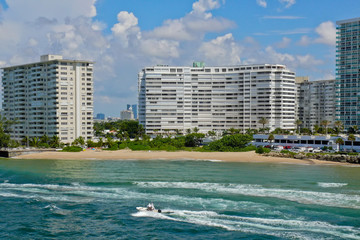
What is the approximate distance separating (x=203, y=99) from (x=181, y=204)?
128739mm

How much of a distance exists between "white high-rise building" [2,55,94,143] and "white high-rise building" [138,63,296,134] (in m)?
38.1

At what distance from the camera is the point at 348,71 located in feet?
506

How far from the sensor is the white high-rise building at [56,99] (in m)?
139

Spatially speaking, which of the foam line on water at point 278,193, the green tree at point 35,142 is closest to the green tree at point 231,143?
the green tree at point 35,142

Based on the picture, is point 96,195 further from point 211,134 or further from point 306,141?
point 211,134

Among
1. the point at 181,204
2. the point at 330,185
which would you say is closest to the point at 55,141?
the point at 181,204

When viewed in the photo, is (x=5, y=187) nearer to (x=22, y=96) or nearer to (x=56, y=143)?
(x=56, y=143)

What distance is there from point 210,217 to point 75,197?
20.1m

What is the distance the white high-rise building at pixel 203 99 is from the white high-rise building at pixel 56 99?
38.1 meters

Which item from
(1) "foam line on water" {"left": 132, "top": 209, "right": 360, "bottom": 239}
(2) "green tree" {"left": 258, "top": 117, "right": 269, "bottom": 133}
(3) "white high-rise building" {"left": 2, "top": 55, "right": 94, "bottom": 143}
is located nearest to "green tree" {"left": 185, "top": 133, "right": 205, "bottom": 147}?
(2) "green tree" {"left": 258, "top": 117, "right": 269, "bottom": 133}

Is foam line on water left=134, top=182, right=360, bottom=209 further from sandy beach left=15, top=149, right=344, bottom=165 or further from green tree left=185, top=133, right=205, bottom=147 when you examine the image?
green tree left=185, top=133, right=205, bottom=147

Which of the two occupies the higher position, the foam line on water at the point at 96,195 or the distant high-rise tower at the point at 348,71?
the distant high-rise tower at the point at 348,71

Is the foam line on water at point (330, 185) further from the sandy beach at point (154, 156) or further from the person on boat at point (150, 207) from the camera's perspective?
the sandy beach at point (154, 156)

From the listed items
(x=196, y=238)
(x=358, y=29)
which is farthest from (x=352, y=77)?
(x=196, y=238)
